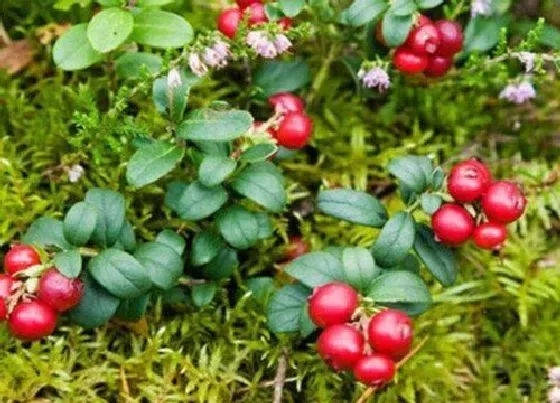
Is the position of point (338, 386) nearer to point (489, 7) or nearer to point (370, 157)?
point (370, 157)

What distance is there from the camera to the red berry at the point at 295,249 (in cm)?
305

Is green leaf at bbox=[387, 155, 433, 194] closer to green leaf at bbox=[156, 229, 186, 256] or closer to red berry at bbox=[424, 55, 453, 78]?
red berry at bbox=[424, 55, 453, 78]

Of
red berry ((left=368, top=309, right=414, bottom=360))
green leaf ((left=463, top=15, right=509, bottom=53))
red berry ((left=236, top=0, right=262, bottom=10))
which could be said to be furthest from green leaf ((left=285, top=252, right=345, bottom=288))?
green leaf ((left=463, top=15, right=509, bottom=53))

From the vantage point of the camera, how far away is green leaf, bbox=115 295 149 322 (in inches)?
106

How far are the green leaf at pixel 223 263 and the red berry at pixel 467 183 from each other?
650 millimetres

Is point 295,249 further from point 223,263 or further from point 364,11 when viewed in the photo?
point 364,11

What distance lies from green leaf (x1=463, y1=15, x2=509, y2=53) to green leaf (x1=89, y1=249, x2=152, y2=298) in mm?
1456

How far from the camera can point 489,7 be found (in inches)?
127

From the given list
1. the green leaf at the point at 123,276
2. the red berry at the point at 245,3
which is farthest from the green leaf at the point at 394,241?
the red berry at the point at 245,3

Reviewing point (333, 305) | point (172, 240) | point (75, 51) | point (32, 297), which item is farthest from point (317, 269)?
point (75, 51)

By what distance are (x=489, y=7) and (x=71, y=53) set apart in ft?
4.48

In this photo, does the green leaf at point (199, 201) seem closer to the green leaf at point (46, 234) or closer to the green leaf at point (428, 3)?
the green leaf at point (46, 234)

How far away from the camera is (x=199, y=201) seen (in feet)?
8.89

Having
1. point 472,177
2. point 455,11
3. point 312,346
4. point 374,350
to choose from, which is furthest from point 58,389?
point 455,11
